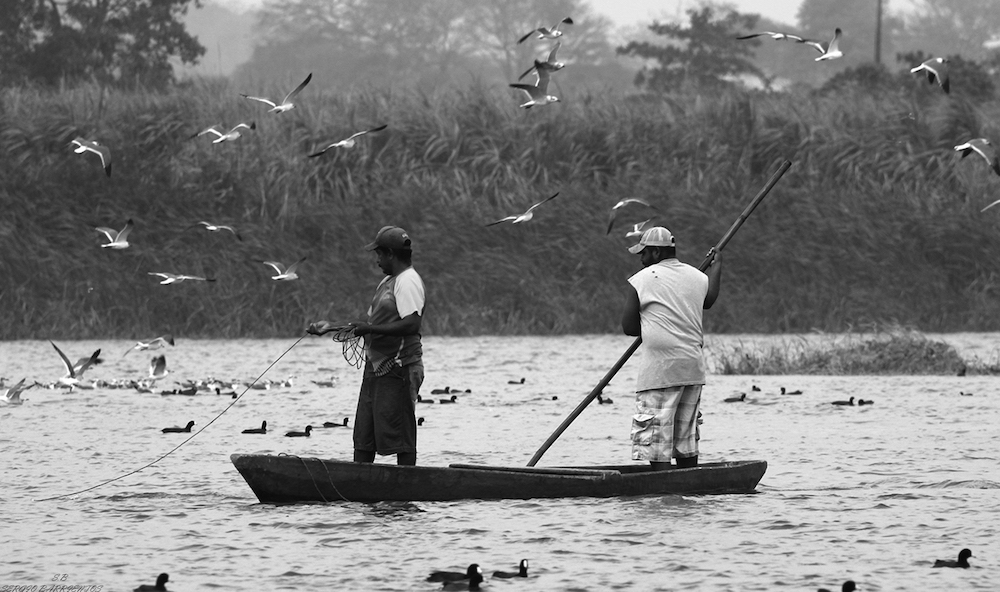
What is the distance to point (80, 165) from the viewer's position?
2675 cm

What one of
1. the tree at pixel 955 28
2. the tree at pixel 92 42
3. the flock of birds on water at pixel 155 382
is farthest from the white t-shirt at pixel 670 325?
the tree at pixel 955 28

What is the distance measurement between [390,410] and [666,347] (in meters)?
1.75

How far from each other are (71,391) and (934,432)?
899cm

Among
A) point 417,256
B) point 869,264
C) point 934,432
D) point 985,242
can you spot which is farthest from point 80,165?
point 934,432

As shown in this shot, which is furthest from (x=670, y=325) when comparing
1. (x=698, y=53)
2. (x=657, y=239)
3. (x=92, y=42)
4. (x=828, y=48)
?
(x=698, y=53)

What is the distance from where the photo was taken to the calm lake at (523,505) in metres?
8.42

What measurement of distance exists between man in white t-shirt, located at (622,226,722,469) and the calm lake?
0.40 meters

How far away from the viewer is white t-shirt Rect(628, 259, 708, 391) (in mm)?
10164

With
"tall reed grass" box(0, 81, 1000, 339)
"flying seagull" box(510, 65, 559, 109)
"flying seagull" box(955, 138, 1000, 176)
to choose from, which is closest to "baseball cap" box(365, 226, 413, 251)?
"flying seagull" box(955, 138, 1000, 176)

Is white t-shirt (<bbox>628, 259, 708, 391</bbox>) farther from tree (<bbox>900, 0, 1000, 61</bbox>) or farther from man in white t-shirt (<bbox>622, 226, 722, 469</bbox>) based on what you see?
tree (<bbox>900, 0, 1000, 61</bbox>)

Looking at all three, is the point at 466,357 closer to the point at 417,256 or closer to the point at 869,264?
the point at 417,256

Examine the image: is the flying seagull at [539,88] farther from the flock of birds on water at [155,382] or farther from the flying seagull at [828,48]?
the flock of birds on water at [155,382]

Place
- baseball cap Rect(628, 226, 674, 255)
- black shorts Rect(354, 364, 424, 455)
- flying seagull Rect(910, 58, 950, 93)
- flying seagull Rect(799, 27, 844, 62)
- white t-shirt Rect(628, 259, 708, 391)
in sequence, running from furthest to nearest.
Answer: flying seagull Rect(799, 27, 844, 62) < flying seagull Rect(910, 58, 950, 93) < baseball cap Rect(628, 226, 674, 255) < white t-shirt Rect(628, 259, 708, 391) < black shorts Rect(354, 364, 424, 455)

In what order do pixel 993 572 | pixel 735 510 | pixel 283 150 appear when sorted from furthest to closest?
1. pixel 283 150
2. pixel 735 510
3. pixel 993 572
